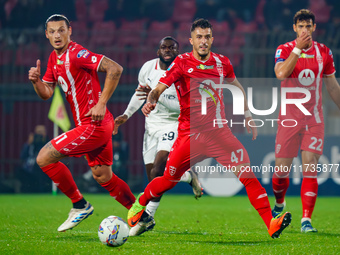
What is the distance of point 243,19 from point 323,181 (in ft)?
22.5

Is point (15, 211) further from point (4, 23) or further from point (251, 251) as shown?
point (4, 23)

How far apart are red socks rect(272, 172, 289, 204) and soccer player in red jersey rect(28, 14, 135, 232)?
89.5 inches

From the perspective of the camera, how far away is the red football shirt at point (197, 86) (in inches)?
238

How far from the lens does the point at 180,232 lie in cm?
692

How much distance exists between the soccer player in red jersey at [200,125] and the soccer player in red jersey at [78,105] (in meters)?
0.73

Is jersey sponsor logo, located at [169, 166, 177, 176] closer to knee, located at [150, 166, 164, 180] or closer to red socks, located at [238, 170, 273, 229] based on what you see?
red socks, located at [238, 170, 273, 229]

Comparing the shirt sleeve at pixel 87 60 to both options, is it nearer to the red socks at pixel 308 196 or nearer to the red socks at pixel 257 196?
the red socks at pixel 257 196

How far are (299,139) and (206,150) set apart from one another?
5.81 feet

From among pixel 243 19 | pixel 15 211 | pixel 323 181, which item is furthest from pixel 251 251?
pixel 243 19

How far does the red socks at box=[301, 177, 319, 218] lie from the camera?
7.01m

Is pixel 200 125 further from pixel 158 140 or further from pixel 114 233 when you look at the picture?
pixel 158 140

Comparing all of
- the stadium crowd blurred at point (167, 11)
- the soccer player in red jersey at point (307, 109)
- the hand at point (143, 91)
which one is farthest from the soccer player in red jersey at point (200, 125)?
the stadium crowd blurred at point (167, 11)

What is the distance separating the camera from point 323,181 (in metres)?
13.3

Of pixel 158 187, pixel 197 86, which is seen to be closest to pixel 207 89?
pixel 197 86
